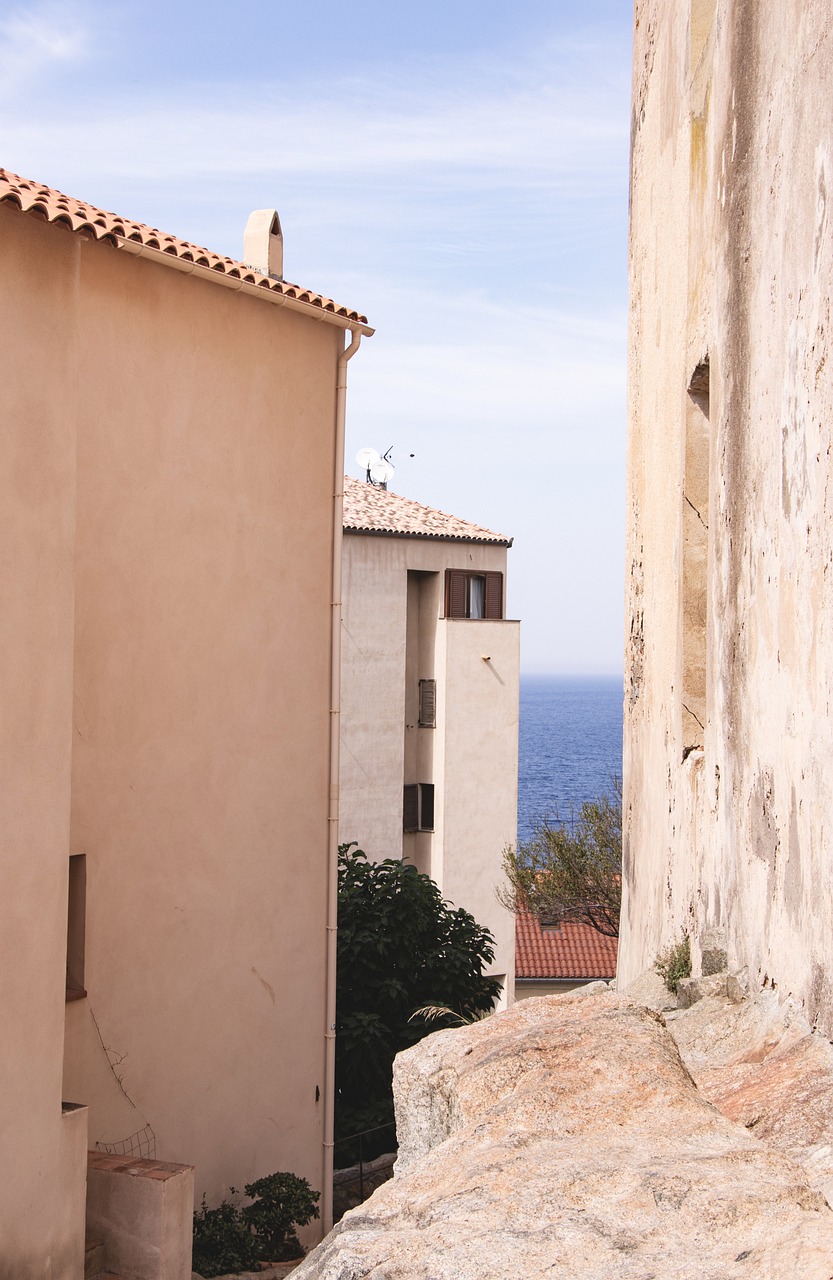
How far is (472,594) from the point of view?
3002cm

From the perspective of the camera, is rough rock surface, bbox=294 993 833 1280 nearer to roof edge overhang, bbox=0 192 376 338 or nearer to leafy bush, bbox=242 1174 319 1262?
roof edge overhang, bbox=0 192 376 338

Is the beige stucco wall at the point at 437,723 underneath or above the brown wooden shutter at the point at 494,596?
underneath

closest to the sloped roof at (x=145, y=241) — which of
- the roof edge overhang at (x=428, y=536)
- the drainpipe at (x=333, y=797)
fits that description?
the drainpipe at (x=333, y=797)

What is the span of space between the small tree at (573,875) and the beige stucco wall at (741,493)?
21734 millimetres

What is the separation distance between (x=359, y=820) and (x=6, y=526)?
20712 mm

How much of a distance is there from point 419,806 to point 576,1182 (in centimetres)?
2674

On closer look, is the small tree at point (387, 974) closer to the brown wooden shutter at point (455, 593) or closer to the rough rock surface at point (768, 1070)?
the rough rock surface at point (768, 1070)

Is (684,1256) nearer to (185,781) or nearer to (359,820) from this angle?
(185,781)

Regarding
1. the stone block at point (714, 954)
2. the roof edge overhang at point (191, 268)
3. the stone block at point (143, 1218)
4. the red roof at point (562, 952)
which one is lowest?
the red roof at point (562, 952)

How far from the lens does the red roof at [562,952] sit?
41.4 metres

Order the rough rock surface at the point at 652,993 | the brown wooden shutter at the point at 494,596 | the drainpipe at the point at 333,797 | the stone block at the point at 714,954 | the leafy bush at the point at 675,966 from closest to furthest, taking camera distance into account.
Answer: the stone block at the point at 714,954
the rough rock surface at the point at 652,993
the leafy bush at the point at 675,966
the drainpipe at the point at 333,797
the brown wooden shutter at the point at 494,596

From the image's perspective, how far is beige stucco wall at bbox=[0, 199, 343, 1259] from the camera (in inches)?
320

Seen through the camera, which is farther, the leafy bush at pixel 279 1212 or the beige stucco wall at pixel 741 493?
the leafy bush at pixel 279 1212

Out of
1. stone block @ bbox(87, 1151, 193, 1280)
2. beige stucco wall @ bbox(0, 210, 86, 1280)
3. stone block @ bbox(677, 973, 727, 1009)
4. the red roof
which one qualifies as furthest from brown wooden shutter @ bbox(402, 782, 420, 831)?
stone block @ bbox(677, 973, 727, 1009)
